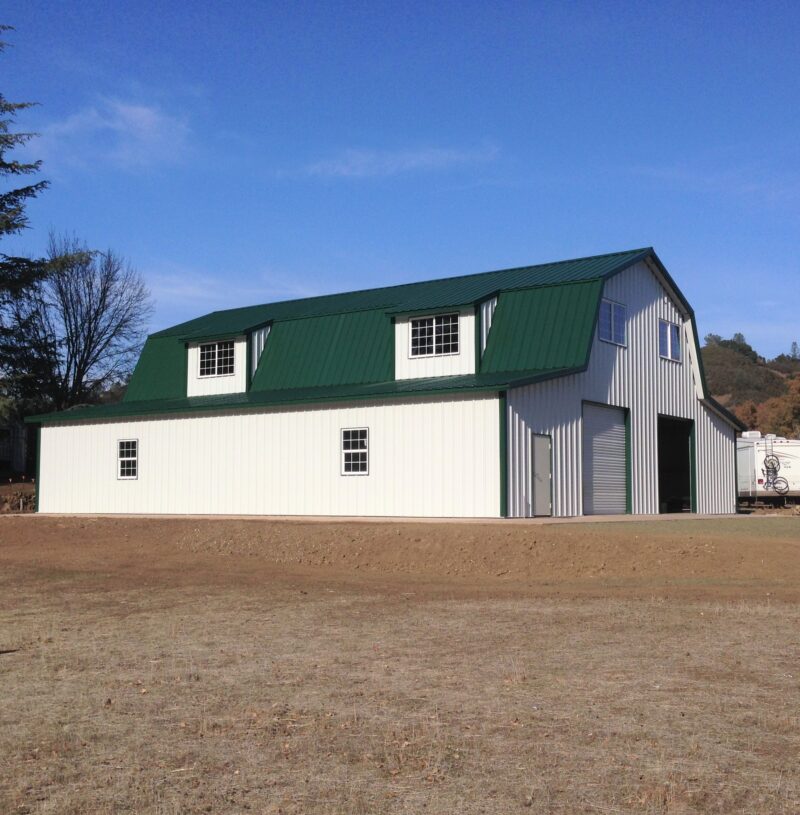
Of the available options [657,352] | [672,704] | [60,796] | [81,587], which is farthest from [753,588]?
[657,352]

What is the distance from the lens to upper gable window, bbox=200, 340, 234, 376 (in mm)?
34375

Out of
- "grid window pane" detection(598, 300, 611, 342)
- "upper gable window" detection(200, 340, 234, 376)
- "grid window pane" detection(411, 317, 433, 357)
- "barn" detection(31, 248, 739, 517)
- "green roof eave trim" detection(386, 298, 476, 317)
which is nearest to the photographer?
"barn" detection(31, 248, 739, 517)

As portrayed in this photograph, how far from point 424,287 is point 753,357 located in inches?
4127

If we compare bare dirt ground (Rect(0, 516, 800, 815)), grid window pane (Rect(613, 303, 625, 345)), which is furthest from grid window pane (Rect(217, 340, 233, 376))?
bare dirt ground (Rect(0, 516, 800, 815))

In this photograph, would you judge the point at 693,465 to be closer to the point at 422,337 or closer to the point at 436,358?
the point at 436,358

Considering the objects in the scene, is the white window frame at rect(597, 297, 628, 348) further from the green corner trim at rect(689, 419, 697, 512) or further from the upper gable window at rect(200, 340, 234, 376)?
the upper gable window at rect(200, 340, 234, 376)

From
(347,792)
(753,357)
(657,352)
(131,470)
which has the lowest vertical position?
(347,792)

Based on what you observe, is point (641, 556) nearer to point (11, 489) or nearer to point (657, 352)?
point (657, 352)

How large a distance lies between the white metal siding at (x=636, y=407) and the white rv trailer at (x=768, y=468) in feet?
23.7

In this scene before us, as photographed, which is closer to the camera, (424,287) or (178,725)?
(178,725)

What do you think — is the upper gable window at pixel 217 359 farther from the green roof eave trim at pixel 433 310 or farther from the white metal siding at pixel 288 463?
the green roof eave trim at pixel 433 310

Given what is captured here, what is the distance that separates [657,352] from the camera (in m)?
33.1

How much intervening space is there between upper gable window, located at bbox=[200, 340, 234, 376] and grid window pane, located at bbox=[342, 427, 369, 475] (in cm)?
785

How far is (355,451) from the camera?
27.6 metres
